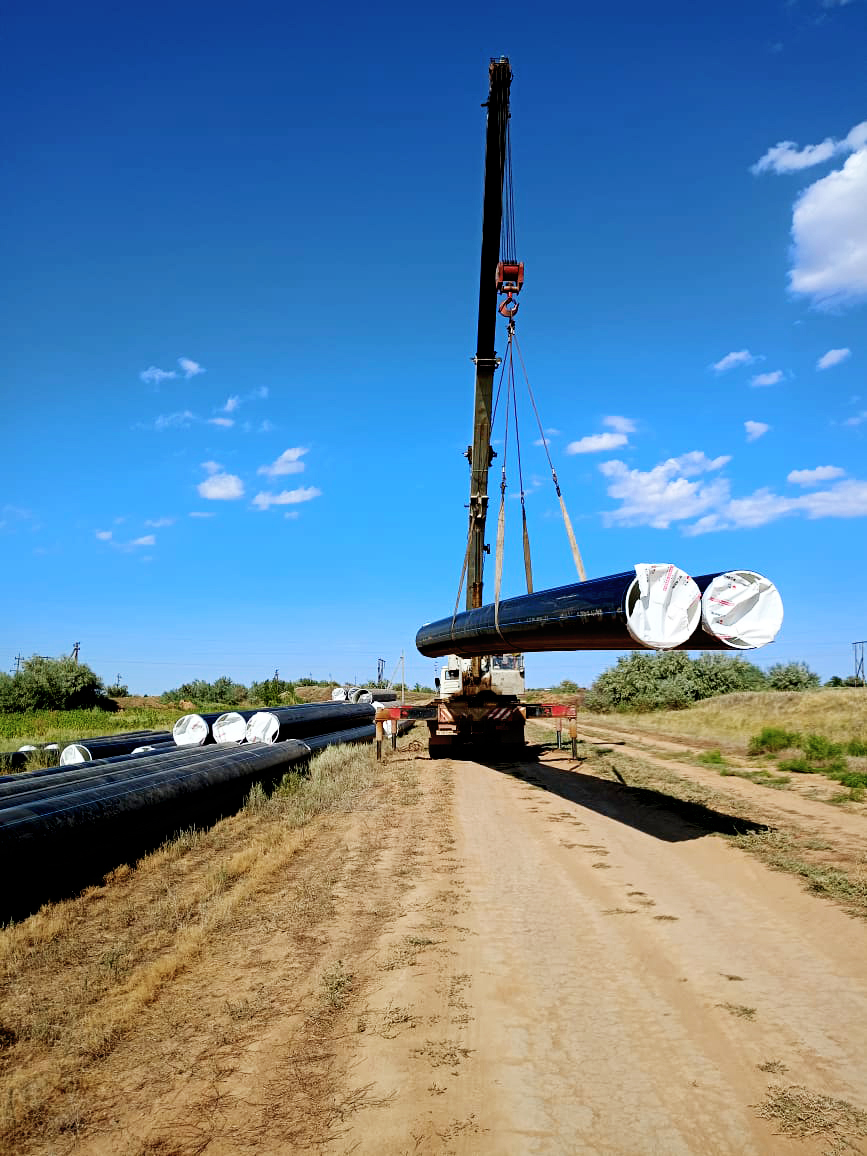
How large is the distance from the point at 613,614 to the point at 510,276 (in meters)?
10.1

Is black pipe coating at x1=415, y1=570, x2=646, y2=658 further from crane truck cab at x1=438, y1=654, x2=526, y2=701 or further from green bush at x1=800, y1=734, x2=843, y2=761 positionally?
green bush at x1=800, y1=734, x2=843, y2=761

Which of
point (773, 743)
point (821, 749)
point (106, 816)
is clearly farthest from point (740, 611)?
point (773, 743)

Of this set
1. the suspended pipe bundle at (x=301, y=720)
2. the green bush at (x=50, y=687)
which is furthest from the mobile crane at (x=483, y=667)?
the green bush at (x=50, y=687)

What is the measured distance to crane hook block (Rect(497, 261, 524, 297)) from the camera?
14.9m

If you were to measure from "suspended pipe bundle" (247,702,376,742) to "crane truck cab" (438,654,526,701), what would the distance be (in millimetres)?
4245

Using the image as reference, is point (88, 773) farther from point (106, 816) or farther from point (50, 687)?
→ point (50, 687)

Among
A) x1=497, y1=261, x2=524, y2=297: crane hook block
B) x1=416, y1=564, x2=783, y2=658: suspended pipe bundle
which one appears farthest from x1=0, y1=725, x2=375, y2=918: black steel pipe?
x1=497, y1=261, x2=524, y2=297: crane hook block

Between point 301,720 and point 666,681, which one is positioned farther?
point 666,681

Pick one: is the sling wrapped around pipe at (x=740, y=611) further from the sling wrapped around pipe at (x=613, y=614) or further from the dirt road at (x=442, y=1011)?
the dirt road at (x=442, y=1011)

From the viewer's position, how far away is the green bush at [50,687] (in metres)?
45.4

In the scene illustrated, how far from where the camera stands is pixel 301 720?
19906 millimetres

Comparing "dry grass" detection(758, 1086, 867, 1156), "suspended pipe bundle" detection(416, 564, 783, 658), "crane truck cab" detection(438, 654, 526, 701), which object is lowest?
"dry grass" detection(758, 1086, 867, 1156)

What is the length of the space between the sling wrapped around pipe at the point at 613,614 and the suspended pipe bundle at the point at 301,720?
26.3 feet

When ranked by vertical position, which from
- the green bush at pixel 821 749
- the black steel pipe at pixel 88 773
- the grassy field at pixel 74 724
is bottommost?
the green bush at pixel 821 749
